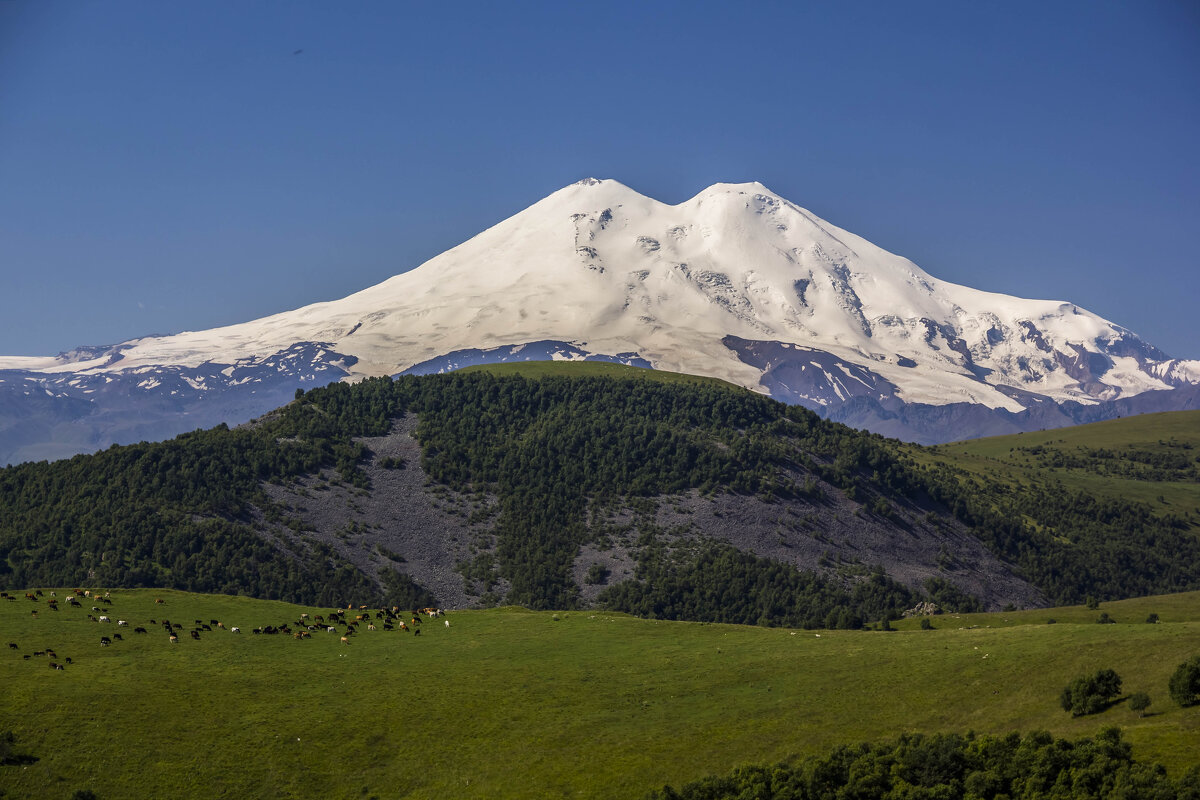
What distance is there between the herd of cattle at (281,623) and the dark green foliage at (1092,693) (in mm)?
71937

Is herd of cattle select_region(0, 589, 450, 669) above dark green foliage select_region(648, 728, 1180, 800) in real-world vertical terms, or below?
above

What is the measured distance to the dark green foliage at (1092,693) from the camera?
8419 centimetres

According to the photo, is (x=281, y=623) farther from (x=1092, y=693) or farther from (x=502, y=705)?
(x=1092, y=693)

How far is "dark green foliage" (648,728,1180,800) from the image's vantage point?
69.4 meters

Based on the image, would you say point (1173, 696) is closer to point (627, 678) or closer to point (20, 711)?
point (627, 678)

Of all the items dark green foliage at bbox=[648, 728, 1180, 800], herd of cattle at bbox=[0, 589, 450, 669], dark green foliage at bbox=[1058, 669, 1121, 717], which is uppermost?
herd of cattle at bbox=[0, 589, 450, 669]

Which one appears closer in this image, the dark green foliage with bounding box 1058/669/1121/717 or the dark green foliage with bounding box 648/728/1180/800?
the dark green foliage with bounding box 648/728/1180/800

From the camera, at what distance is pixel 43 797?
80125mm

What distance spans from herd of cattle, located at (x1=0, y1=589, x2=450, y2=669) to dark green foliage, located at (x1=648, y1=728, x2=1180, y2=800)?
5745 centimetres

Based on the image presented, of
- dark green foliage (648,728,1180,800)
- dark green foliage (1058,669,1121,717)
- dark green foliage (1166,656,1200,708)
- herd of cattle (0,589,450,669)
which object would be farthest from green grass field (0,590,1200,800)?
dark green foliage (648,728,1180,800)

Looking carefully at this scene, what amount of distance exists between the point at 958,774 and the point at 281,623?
268 feet

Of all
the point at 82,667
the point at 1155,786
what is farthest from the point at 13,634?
the point at 1155,786

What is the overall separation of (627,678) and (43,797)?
2028 inches

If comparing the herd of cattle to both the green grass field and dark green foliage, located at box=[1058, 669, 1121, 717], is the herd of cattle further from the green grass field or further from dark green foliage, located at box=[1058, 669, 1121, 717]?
dark green foliage, located at box=[1058, 669, 1121, 717]
